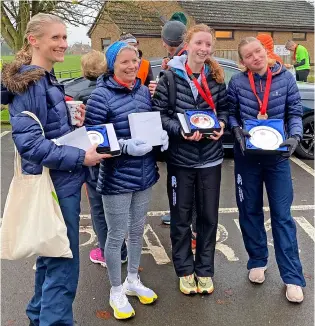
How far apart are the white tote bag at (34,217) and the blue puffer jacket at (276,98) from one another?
1.52 metres

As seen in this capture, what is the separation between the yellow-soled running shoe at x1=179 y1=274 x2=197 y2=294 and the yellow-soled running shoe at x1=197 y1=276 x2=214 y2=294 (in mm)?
41

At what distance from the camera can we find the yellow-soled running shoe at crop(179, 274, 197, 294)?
321 centimetres

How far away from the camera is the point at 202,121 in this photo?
2906 millimetres

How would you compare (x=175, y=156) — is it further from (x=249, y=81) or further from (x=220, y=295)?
(x=220, y=295)

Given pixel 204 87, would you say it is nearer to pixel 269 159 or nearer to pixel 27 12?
pixel 269 159

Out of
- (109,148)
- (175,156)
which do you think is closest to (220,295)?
(175,156)

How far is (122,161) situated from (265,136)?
1.03 metres

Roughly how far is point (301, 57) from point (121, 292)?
1154cm

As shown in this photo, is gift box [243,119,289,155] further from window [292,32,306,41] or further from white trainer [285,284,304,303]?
window [292,32,306,41]

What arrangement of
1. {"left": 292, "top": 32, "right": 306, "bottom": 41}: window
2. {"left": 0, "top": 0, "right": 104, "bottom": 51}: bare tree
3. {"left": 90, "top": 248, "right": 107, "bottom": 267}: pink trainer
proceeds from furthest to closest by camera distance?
{"left": 292, "top": 32, "right": 306, "bottom": 41}: window, {"left": 0, "top": 0, "right": 104, "bottom": 51}: bare tree, {"left": 90, "top": 248, "right": 107, "bottom": 267}: pink trainer

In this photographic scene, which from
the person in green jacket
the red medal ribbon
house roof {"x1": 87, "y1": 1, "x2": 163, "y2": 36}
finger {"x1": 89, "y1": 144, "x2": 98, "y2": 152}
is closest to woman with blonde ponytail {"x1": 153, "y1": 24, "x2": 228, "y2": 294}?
the red medal ribbon

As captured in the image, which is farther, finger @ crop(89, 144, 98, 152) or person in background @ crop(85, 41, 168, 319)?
person in background @ crop(85, 41, 168, 319)

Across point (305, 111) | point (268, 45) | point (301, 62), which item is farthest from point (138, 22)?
point (268, 45)

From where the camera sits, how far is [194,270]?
131 inches
